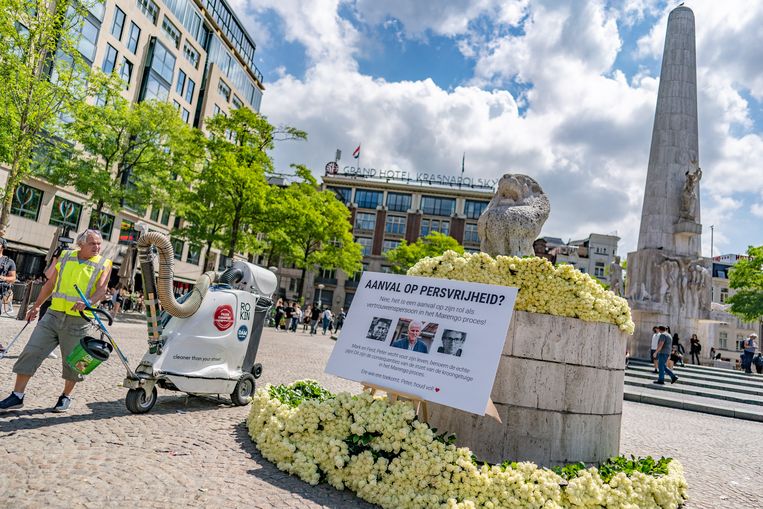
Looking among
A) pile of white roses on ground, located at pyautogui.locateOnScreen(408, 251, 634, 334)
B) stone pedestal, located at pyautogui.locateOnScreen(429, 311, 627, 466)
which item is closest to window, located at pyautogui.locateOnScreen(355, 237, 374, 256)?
pile of white roses on ground, located at pyautogui.locateOnScreen(408, 251, 634, 334)

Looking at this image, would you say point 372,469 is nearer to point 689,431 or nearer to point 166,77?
point 689,431

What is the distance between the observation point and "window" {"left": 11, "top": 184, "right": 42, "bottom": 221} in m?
27.1

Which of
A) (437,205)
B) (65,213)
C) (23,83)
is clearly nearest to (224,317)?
(23,83)

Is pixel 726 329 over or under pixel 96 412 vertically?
over

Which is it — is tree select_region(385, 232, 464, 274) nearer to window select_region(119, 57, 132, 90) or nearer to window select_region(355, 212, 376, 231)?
window select_region(355, 212, 376, 231)

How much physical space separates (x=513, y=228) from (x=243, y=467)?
4379 mm

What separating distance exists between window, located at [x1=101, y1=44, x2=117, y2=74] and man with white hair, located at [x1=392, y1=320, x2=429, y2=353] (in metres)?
35.6

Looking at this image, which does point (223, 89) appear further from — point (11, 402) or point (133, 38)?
point (11, 402)

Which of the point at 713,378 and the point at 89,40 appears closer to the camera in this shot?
the point at 713,378

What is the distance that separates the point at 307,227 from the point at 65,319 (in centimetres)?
2265

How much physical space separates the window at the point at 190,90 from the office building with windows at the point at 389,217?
24712 mm

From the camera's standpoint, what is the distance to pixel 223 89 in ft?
159

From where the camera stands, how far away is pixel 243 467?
4055mm

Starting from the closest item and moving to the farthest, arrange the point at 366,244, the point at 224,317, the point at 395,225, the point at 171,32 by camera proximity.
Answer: the point at 224,317, the point at 171,32, the point at 395,225, the point at 366,244
